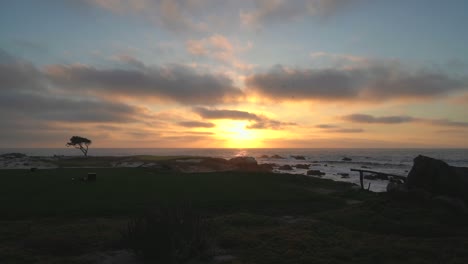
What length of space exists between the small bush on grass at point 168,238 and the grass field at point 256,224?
95cm

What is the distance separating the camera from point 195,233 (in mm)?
9844

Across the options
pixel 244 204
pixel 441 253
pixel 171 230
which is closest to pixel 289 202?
pixel 244 204

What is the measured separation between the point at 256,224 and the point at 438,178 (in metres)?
10.6

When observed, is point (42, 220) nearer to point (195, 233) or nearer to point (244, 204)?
point (195, 233)

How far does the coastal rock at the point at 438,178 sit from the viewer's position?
1641 cm

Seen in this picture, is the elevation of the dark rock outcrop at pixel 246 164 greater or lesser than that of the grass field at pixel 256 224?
greater

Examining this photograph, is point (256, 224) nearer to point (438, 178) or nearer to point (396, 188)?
point (396, 188)

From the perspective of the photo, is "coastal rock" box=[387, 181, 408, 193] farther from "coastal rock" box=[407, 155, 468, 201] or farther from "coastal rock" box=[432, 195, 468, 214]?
"coastal rock" box=[432, 195, 468, 214]

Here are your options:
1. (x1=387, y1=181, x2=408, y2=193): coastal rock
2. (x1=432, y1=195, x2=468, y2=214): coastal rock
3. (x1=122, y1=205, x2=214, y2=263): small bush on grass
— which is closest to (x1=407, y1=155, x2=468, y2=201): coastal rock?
(x1=387, y1=181, x2=408, y2=193): coastal rock

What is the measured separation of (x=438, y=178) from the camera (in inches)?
670

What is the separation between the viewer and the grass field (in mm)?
9719

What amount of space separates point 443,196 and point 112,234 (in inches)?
598

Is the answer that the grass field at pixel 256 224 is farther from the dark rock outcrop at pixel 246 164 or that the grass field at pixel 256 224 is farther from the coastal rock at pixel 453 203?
the dark rock outcrop at pixel 246 164

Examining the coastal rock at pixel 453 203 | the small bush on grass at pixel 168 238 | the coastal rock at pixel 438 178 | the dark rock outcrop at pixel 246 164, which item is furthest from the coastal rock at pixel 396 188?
the dark rock outcrop at pixel 246 164
